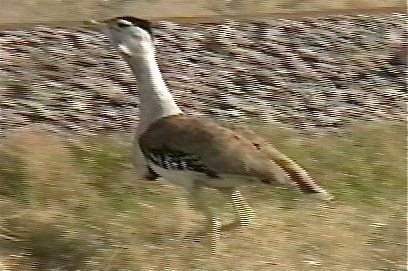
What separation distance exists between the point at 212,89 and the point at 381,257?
245 mm

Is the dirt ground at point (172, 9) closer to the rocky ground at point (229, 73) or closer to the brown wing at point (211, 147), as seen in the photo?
the rocky ground at point (229, 73)

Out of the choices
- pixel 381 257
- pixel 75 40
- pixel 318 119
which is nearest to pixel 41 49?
pixel 75 40

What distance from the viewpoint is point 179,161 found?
76cm

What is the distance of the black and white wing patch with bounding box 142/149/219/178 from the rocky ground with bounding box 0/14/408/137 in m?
0.07

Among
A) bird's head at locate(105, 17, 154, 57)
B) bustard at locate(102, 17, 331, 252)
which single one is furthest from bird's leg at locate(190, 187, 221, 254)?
bird's head at locate(105, 17, 154, 57)

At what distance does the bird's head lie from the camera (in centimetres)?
78

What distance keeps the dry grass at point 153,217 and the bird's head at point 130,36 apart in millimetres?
92

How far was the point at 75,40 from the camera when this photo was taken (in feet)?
2.75

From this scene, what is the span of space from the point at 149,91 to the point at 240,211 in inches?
5.9

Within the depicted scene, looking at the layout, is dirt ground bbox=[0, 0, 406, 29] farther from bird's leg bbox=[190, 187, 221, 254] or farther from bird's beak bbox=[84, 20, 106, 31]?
bird's leg bbox=[190, 187, 221, 254]

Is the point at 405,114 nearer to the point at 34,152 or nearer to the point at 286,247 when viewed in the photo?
the point at 286,247

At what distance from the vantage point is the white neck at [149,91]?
30.7 inches

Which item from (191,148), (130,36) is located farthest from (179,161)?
(130,36)

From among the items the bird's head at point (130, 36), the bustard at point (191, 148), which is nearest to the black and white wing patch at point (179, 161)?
the bustard at point (191, 148)
